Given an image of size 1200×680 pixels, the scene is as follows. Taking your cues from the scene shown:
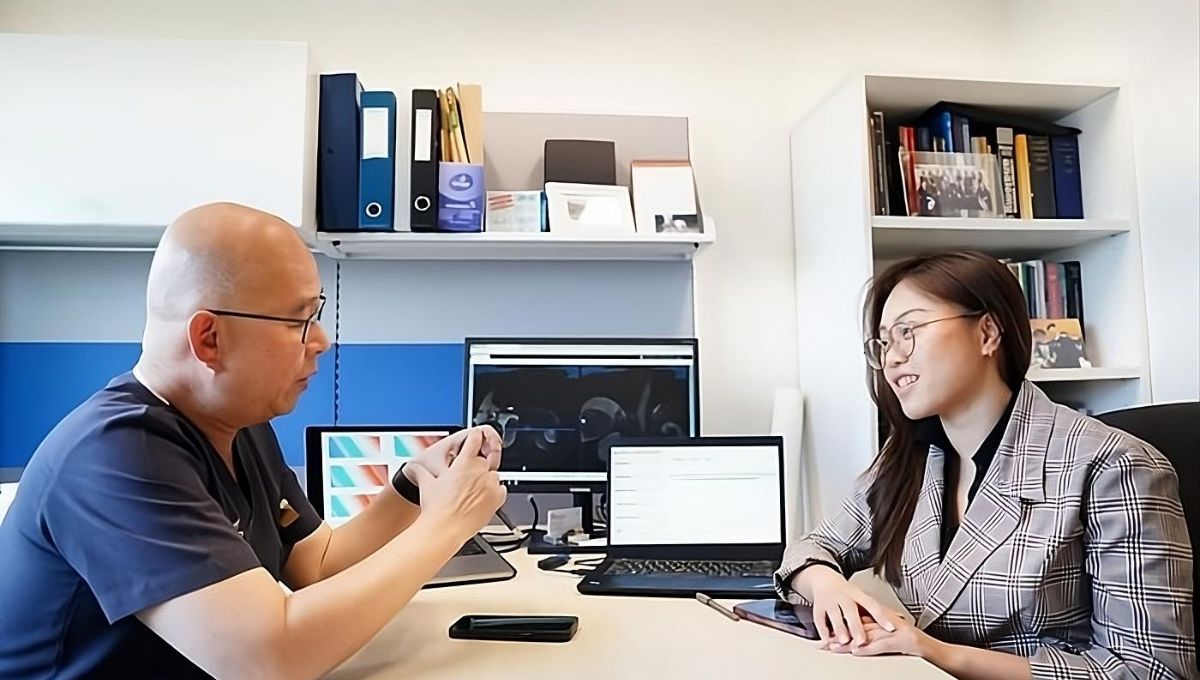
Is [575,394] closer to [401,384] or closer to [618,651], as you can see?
[401,384]

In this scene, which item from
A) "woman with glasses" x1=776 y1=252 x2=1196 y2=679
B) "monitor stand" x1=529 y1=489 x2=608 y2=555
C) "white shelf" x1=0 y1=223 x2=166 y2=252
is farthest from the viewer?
"white shelf" x1=0 y1=223 x2=166 y2=252

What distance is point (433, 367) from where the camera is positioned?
2.22 m

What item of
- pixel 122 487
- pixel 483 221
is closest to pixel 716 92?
pixel 483 221

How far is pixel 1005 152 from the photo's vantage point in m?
2.12

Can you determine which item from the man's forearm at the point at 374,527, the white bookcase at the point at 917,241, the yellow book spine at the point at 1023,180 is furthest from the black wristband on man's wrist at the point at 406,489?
the yellow book spine at the point at 1023,180

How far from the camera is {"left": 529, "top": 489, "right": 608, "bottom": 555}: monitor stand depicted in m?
1.78

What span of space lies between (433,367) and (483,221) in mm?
444

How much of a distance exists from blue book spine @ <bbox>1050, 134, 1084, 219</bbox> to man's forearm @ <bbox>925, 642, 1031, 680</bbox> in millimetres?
1423

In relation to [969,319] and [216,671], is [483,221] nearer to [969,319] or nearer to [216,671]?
[969,319]

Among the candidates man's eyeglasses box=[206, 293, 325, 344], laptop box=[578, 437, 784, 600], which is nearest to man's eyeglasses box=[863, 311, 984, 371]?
laptop box=[578, 437, 784, 600]

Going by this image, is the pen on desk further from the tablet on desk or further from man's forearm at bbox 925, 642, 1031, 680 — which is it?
man's forearm at bbox 925, 642, 1031, 680

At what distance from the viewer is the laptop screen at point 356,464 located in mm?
1799

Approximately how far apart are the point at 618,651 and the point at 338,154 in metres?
1.40

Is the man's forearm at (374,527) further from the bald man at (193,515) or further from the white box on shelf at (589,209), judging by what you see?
the white box on shelf at (589,209)
